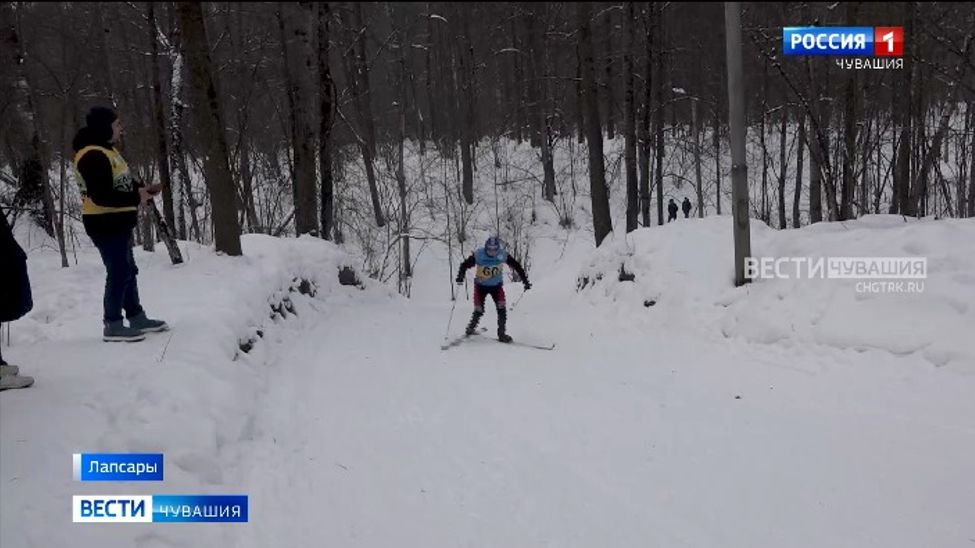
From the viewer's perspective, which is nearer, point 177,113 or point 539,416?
point 539,416

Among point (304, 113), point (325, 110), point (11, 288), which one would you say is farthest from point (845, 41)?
point (11, 288)

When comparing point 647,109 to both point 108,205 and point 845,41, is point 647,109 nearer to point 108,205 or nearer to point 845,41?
point 845,41

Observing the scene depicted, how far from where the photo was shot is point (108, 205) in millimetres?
5754

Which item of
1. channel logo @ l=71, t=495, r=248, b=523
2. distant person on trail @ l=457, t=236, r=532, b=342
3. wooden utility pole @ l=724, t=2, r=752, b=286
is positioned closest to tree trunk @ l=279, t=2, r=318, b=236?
distant person on trail @ l=457, t=236, r=532, b=342

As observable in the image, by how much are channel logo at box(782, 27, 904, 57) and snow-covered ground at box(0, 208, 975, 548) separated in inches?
157

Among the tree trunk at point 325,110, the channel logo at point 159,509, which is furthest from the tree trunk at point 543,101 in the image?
the channel logo at point 159,509

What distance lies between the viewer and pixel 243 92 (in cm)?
1684

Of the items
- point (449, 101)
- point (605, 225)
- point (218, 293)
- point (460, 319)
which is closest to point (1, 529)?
point (218, 293)

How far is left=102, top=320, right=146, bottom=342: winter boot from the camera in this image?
5.75m

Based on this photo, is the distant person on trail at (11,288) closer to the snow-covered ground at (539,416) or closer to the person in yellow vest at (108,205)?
the snow-covered ground at (539,416)

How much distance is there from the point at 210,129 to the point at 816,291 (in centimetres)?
919

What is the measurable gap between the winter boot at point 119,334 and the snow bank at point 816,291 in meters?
7.12

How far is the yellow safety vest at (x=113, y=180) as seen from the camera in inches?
226

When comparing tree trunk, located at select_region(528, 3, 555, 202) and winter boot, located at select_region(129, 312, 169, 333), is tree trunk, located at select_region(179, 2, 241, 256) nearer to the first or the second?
winter boot, located at select_region(129, 312, 169, 333)
